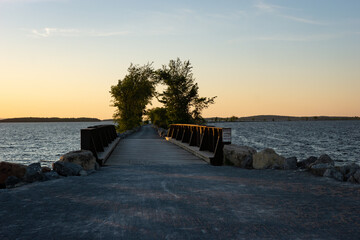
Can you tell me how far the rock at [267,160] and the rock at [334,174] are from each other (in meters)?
1.87

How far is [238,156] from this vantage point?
11391 millimetres

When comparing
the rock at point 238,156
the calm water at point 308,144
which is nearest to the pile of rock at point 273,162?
the rock at point 238,156

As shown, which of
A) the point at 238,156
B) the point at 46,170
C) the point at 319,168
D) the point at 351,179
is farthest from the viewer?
the point at 238,156

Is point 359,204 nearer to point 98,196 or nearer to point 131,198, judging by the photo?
point 131,198

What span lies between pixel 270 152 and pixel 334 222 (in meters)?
5.91

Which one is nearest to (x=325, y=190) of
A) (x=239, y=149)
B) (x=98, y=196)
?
Result: (x=239, y=149)

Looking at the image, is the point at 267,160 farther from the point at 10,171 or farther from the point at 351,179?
the point at 10,171

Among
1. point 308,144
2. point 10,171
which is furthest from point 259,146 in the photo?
point 10,171

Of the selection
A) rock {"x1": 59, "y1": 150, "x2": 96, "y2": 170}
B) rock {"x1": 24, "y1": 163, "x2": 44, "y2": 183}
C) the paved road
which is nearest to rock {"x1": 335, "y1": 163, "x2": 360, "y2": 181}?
the paved road

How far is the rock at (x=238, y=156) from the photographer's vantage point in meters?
11.2

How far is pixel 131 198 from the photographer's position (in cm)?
668

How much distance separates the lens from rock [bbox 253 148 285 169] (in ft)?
35.4

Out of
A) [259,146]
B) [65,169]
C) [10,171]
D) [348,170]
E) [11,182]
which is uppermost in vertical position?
[348,170]

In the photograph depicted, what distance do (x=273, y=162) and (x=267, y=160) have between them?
0.73 feet
